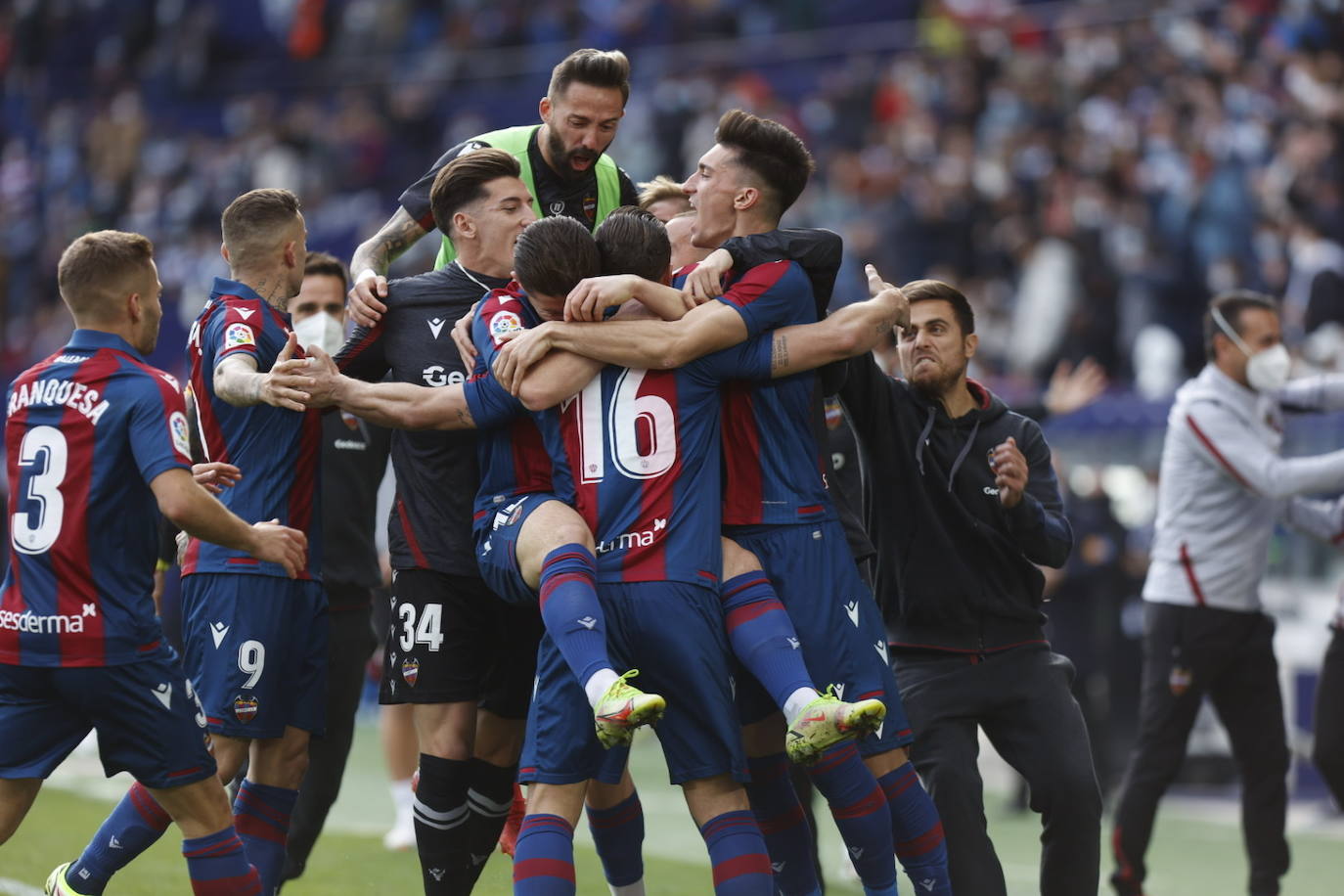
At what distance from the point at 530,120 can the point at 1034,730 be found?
16.8 m

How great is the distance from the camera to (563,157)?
22.9 feet

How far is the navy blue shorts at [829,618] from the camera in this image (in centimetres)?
577

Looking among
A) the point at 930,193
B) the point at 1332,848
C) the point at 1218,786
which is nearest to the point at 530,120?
the point at 930,193

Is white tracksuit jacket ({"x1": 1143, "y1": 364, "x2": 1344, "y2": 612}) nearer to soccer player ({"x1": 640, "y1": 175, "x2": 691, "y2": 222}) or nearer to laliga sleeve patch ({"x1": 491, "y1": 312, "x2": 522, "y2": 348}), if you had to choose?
soccer player ({"x1": 640, "y1": 175, "x2": 691, "y2": 222})

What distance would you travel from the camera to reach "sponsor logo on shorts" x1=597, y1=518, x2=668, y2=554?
555 centimetres

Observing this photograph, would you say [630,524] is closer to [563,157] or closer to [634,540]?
[634,540]

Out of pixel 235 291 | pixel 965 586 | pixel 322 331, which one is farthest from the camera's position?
pixel 322 331

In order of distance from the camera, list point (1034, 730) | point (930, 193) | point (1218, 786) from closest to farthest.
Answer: point (1034, 730) → point (1218, 786) → point (930, 193)

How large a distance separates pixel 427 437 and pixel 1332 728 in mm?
4747

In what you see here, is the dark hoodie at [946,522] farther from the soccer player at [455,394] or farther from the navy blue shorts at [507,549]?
the navy blue shorts at [507,549]

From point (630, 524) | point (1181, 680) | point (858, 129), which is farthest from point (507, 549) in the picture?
point (858, 129)

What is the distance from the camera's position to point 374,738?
1481 centimetres

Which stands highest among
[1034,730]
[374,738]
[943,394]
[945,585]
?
[943,394]

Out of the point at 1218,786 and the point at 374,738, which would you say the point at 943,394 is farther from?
the point at 374,738
